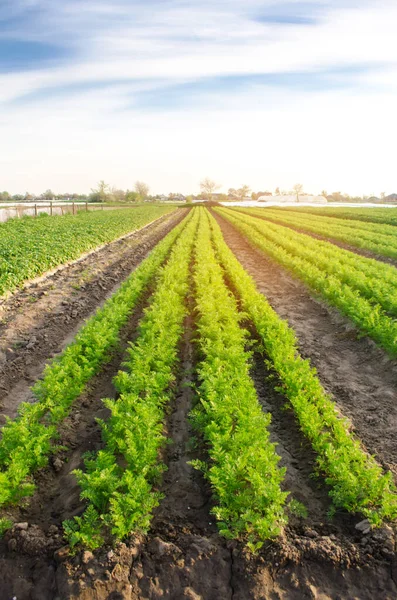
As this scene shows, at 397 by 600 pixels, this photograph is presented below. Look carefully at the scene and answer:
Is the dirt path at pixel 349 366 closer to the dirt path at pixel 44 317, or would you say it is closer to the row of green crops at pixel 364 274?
the row of green crops at pixel 364 274

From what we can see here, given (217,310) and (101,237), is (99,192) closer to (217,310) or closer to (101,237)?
(101,237)

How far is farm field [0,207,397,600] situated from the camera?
12.4ft

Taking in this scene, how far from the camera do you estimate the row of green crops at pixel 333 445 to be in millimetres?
4449

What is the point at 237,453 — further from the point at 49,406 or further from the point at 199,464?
the point at 49,406

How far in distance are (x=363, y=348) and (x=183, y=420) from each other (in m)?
4.76

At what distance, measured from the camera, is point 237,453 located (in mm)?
4820

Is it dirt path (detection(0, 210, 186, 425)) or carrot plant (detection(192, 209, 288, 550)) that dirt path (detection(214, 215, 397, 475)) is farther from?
dirt path (detection(0, 210, 186, 425))

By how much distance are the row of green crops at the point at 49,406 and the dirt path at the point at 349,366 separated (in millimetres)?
3929

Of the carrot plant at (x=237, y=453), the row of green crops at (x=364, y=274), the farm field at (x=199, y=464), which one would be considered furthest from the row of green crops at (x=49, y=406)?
the row of green crops at (x=364, y=274)

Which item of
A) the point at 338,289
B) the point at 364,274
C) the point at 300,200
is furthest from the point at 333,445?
the point at 300,200

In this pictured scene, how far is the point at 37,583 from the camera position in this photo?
369cm

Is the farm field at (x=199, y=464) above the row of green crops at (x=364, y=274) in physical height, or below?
below

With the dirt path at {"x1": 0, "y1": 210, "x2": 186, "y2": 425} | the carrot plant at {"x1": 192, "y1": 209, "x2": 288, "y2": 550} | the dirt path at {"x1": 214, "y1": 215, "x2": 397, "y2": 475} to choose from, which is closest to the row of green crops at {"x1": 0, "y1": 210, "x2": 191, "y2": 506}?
the dirt path at {"x1": 0, "y1": 210, "x2": 186, "y2": 425}

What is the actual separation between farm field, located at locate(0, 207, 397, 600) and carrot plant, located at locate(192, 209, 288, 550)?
0.02m
